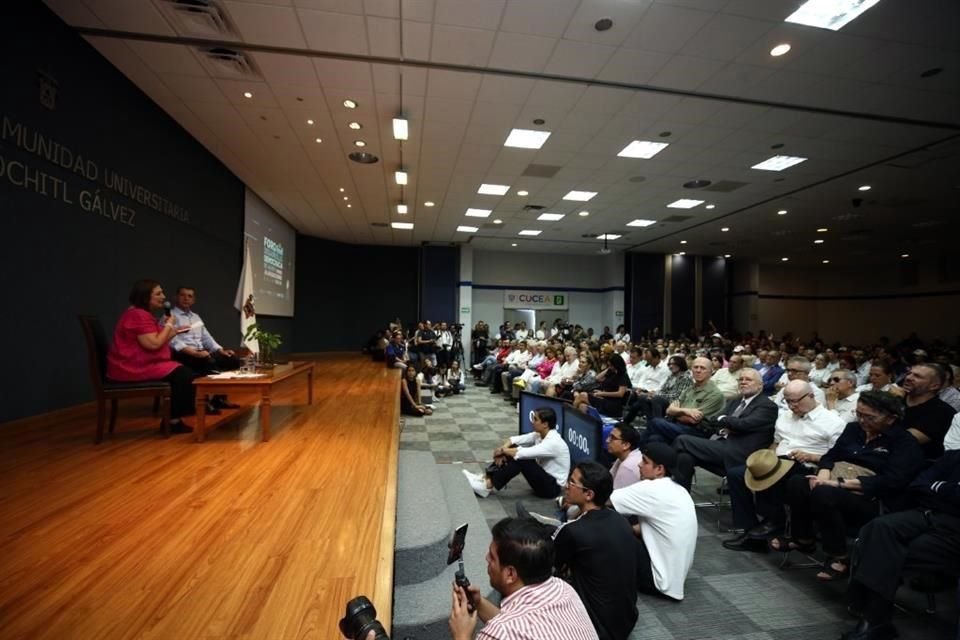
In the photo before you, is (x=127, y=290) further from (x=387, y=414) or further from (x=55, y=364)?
(x=387, y=414)

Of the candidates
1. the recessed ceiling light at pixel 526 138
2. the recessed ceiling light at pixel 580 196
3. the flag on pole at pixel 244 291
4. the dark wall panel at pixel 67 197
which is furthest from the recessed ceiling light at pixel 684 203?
the dark wall panel at pixel 67 197

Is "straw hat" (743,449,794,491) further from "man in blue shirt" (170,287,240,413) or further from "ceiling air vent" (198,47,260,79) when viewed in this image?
"ceiling air vent" (198,47,260,79)

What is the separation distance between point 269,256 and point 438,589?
10245 mm

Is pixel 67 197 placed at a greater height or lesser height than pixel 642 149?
lesser

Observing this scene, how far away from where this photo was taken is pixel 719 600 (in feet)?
8.20

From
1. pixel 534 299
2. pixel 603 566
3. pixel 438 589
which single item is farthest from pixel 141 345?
pixel 534 299

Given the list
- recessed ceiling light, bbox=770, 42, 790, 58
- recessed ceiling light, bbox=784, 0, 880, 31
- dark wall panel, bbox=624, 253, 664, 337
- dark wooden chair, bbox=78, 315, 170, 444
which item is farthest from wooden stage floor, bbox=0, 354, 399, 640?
dark wall panel, bbox=624, 253, 664, 337

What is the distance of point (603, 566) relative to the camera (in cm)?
196

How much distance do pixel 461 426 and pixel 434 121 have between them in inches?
170

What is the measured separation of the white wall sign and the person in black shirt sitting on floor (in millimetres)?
14484

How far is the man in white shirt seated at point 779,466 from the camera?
118 inches

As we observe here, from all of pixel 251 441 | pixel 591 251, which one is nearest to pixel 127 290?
pixel 251 441

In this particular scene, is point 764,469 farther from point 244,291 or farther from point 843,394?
point 244,291

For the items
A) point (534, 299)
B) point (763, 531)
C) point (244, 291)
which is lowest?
point (763, 531)
